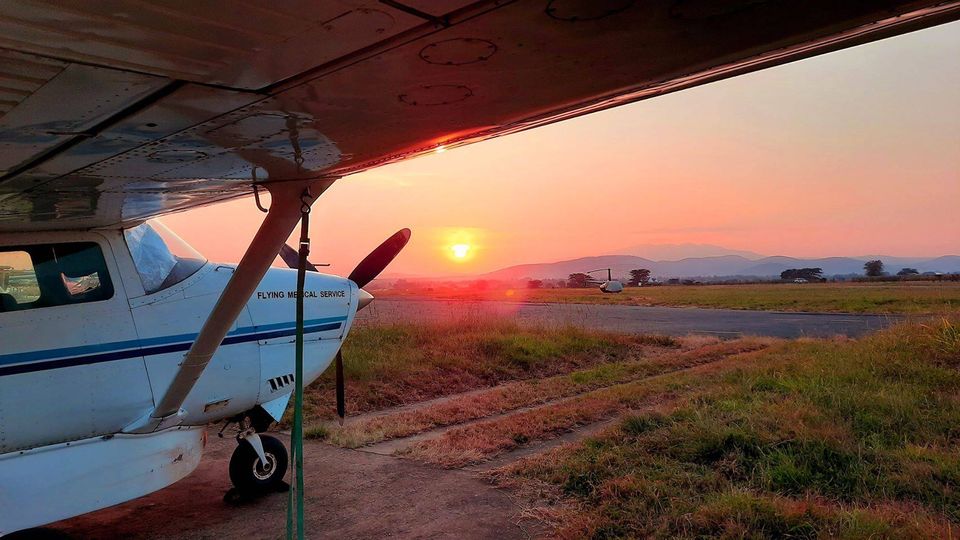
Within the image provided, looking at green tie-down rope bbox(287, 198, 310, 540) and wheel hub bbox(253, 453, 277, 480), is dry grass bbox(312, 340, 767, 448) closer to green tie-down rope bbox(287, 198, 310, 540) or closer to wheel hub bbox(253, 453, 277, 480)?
wheel hub bbox(253, 453, 277, 480)

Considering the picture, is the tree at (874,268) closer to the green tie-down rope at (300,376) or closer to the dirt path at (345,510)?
the dirt path at (345,510)

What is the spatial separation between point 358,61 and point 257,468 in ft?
16.7

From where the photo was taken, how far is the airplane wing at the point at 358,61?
1.24m

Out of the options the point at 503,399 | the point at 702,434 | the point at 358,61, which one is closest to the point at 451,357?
the point at 503,399

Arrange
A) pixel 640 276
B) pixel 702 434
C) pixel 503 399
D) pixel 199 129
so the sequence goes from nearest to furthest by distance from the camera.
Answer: pixel 199 129
pixel 702 434
pixel 503 399
pixel 640 276

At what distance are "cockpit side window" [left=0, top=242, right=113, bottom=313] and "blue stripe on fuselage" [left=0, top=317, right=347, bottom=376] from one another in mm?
367

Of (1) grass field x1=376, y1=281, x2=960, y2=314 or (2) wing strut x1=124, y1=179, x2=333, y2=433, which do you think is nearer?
(2) wing strut x1=124, y1=179, x2=333, y2=433

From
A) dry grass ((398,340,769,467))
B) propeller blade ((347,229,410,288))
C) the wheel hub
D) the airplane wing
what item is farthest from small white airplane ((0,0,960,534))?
dry grass ((398,340,769,467))

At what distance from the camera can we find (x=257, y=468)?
557 centimetres

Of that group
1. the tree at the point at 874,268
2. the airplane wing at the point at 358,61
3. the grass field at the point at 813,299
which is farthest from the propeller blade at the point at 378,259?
the tree at the point at 874,268

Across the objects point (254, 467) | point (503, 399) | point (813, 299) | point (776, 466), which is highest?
point (776, 466)

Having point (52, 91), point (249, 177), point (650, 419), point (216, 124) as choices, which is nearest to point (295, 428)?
point (249, 177)

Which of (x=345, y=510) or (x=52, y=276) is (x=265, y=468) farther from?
(x=52, y=276)

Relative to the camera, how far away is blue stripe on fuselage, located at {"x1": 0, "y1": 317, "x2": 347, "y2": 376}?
4031 mm
